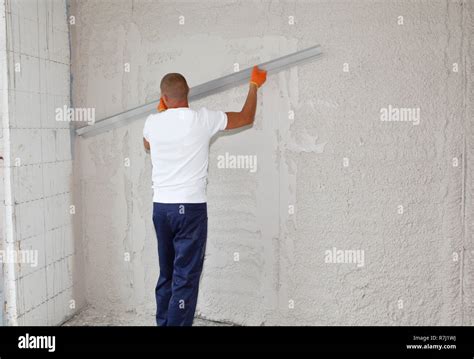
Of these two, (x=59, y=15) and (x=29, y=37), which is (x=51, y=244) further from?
(x=59, y=15)

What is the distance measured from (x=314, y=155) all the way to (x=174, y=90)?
0.79 m

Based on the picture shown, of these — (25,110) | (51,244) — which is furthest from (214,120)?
(51,244)

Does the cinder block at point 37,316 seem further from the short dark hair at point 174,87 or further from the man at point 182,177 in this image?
the short dark hair at point 174,87

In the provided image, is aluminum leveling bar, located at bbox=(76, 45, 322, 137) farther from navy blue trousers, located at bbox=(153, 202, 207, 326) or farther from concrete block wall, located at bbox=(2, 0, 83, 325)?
navy blue trousers, located at bbox=(153, 202, 207, 326)

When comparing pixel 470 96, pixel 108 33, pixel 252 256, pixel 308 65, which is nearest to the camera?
pixel 470 96

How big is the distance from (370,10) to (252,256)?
4.66 feet

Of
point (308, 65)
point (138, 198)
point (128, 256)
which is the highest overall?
point (308, 65)

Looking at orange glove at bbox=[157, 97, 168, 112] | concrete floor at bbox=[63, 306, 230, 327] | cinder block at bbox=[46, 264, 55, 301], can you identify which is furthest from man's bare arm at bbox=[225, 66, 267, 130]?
cinder block at bbox=[46, 264, 55, 301]

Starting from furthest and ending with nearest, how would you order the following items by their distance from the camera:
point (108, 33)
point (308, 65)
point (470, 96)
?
→ point (108, 33) → point (308, 65) → point (470, 96)

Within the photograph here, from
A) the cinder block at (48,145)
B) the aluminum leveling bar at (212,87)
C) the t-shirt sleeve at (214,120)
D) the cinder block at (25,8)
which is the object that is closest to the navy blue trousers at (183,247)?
the t-shirt sleeve at (214,120)

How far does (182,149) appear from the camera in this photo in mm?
2541
